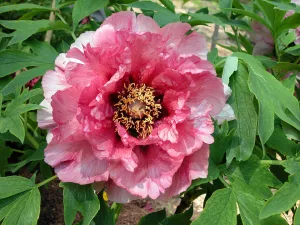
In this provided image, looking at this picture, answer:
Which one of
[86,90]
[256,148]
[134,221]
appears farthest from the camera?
[134,221]

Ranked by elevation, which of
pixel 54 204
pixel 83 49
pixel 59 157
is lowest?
pixel 54 204

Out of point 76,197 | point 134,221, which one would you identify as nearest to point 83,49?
point 76,197

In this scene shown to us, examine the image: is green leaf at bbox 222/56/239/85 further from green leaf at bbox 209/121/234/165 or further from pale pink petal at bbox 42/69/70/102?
pale pink petal at bbox 42/69/70/102

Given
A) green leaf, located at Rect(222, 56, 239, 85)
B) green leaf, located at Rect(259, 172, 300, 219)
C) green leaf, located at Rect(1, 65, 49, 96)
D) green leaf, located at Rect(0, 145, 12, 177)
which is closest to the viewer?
green leaf, located at Rect(259, 172, 300, 219)

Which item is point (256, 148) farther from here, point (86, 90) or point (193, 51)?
point (86, 90)

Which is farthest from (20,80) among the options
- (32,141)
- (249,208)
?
(249,208)

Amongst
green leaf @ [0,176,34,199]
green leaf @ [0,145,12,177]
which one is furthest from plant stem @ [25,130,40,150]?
green leaf @ [0,176,34,199]
